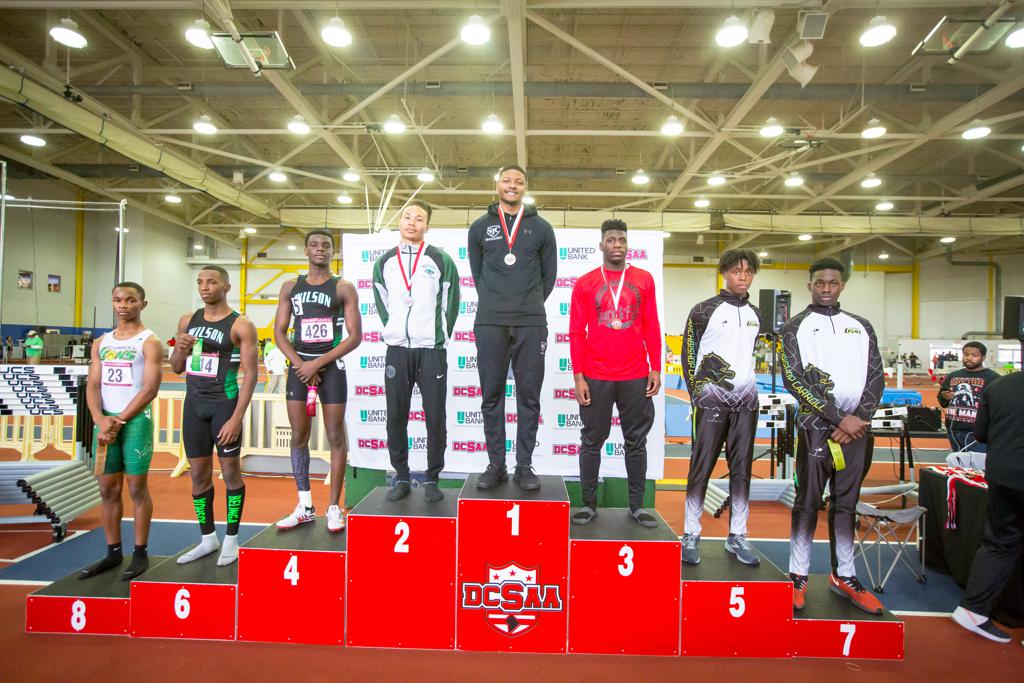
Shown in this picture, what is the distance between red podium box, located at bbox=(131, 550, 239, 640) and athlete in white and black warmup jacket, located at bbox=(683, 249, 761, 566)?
281cm

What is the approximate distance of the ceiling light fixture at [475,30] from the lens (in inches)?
246

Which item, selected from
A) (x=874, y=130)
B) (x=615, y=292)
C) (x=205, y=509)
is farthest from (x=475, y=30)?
(x=874, y=130)

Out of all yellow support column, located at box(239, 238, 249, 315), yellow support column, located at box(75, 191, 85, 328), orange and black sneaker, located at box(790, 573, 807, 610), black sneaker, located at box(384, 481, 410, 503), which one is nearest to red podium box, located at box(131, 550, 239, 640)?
black sneaker, located at box(384, 481, 410, 503)

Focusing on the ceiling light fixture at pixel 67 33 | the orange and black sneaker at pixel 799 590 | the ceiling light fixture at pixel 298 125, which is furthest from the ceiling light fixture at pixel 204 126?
the orange and black sneaker at pixel 799 590

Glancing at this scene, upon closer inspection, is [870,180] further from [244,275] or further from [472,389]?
[244,275]

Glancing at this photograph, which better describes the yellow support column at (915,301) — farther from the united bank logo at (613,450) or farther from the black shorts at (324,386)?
the black shorts at (324,386)

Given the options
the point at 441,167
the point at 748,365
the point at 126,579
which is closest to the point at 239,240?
the point at 441,167

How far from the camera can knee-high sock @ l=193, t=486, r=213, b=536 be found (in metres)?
3.32

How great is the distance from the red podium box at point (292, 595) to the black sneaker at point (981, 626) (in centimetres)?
392

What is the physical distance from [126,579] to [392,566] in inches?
71.3

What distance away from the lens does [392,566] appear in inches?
114

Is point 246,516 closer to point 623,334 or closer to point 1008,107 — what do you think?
point 623,334

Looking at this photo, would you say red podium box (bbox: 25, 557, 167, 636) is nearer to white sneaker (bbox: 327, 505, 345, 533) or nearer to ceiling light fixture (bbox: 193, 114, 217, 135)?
white sneaker (bbox: 327, 505, 345, 533)

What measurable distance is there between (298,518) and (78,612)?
1.28 m
